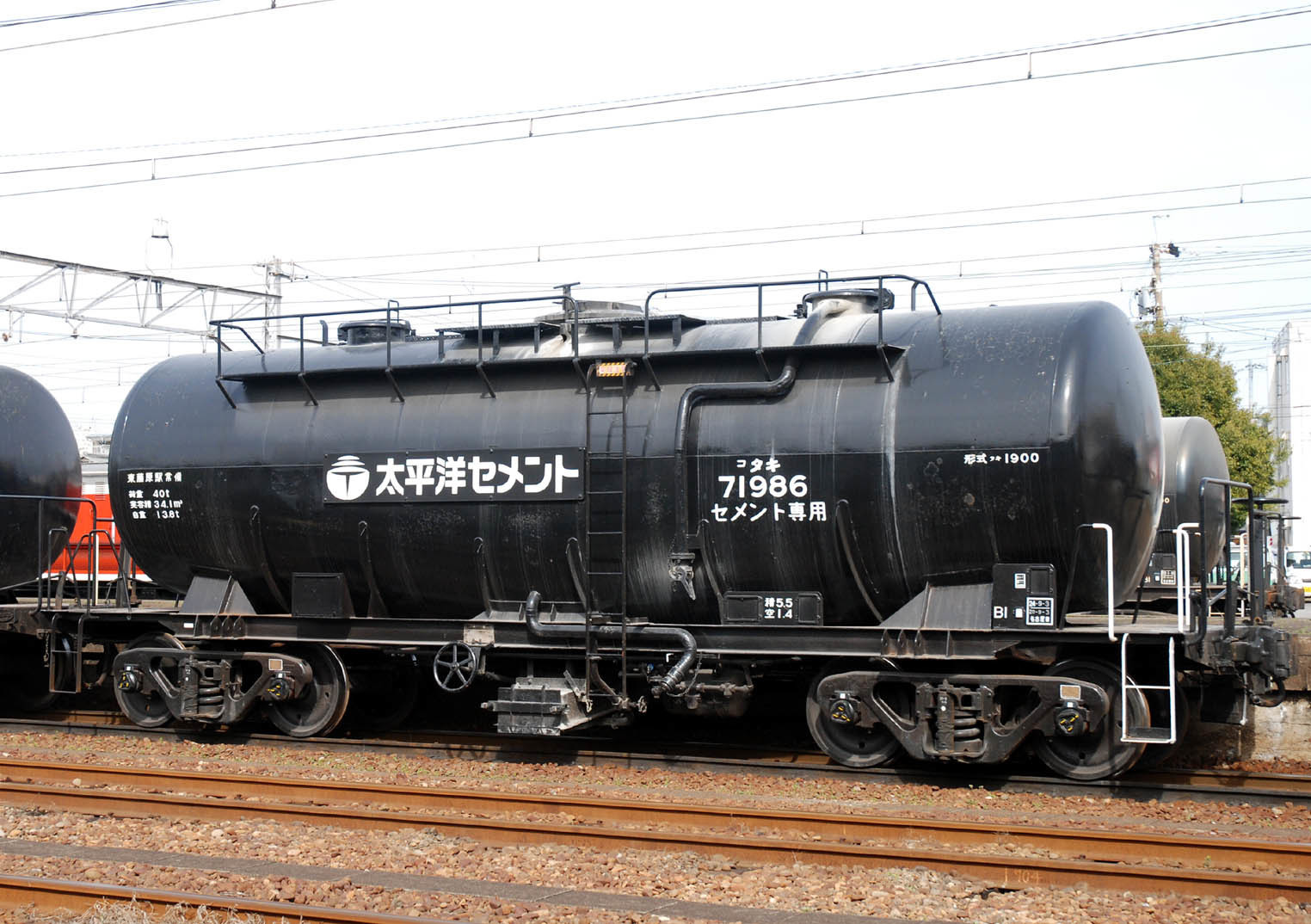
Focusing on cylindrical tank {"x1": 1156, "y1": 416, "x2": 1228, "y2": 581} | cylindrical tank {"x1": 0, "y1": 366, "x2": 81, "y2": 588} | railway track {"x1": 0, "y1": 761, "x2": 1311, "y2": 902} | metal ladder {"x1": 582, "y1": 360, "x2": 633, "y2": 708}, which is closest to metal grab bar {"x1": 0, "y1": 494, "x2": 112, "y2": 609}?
cylindrical tank {"x1": 0, "y1": 366, "x2": 81, "y2": 588}

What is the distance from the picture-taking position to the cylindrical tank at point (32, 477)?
15.5 meters

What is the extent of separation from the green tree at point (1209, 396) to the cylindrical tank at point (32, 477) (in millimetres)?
29265

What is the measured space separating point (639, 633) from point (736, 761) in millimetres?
1533

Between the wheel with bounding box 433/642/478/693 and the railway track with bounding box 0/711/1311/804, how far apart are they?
1.02 meters

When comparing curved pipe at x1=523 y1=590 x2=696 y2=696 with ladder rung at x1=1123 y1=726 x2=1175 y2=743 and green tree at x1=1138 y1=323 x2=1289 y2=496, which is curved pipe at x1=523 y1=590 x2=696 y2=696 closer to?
ladder rung at x1=1123 y1=726 x2=1175 y2=743

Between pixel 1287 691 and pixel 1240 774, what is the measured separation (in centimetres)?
493

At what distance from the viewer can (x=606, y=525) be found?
11773 millimetres

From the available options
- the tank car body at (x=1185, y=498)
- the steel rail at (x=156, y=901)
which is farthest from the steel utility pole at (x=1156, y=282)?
the steel rail at (x=156, y=901)

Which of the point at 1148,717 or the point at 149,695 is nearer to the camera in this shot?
the point at 1148,717

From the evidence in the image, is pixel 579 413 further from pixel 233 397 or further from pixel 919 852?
pixel 919 852

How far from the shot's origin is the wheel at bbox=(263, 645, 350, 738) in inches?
519

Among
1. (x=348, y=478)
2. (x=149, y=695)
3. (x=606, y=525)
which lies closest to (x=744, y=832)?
(x=606, y=525)

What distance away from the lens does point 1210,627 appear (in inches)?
425

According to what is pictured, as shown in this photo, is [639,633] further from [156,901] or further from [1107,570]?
[156,901]
